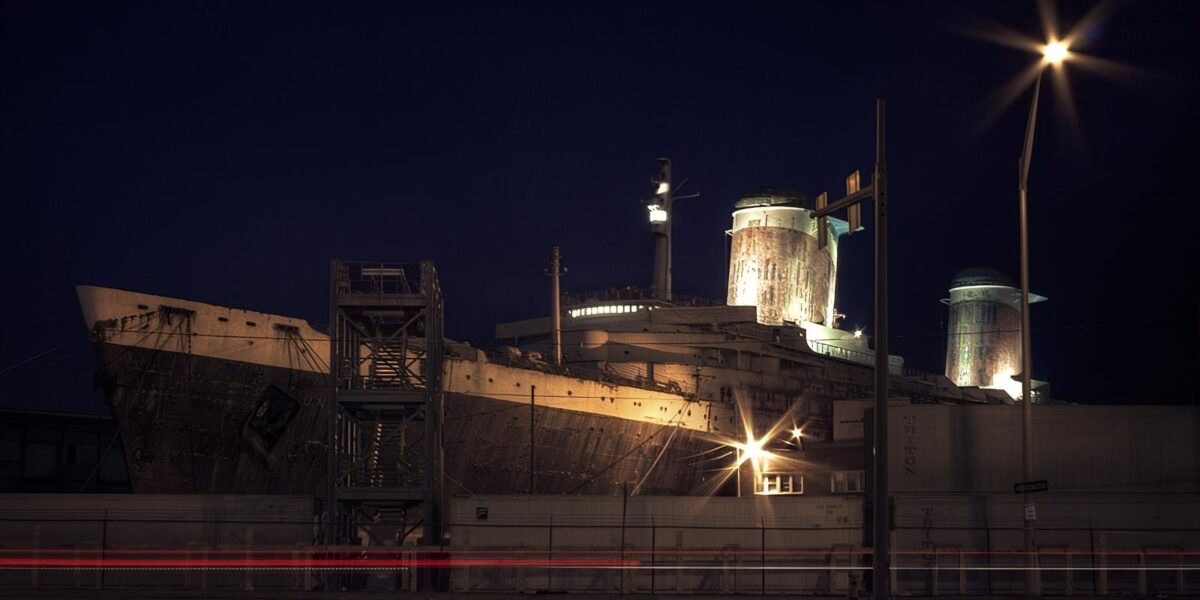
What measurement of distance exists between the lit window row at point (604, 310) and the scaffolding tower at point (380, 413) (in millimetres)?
35297

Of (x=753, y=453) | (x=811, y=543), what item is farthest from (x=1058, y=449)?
(x=753, y=453)

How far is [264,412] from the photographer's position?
126 ft

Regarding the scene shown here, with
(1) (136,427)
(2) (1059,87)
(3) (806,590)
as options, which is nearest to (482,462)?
(1) (136,427)

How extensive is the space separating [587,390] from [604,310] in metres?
22.0

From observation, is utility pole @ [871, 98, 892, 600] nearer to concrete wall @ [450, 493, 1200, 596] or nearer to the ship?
concrete wall @ [450, 493, 1200, 596]

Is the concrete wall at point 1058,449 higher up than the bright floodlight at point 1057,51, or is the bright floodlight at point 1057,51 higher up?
the bright floodlight at point 1057,51

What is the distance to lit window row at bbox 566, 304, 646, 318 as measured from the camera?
70.3 meters

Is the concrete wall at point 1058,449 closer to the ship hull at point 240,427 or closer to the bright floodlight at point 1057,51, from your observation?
the ship hull at point 240,427

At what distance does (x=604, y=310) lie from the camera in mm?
71688

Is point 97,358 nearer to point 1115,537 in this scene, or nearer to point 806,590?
point 806,590

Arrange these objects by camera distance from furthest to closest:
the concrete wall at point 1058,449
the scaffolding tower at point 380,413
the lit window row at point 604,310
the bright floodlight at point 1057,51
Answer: the lit window row at point 604,310, the concrete wall at point 1058,449, the scaffolding tower at point 380,413, the bright floodlight at point 1057,51

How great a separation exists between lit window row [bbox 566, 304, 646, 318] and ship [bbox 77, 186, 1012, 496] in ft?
0.29

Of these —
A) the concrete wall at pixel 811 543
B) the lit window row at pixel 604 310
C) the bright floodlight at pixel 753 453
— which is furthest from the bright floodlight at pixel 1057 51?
the lit window row at pixel 604 310

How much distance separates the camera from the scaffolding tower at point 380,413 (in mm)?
31703
